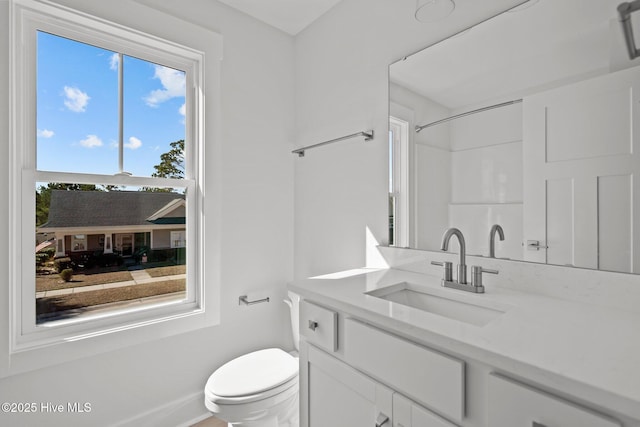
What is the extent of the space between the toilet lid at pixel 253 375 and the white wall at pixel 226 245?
1.17ft

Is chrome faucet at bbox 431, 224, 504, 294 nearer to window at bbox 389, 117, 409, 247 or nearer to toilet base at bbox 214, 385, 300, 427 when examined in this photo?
window at bbox 389, 117, 409, 247

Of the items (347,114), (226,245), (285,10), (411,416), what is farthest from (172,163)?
(411,416)

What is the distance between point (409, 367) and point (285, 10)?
2.06 m

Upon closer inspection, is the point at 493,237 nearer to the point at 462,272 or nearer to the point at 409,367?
the point at 462,272

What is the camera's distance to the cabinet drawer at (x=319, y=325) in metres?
1.03

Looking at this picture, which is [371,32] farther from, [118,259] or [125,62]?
[118,259]

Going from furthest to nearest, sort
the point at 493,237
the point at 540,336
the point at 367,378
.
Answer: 1. the point at 493,237
2. the point at 367,378
3. the point at 540,336

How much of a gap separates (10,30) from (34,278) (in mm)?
1069

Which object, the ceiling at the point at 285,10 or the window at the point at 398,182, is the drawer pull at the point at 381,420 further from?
the ceiling at the point at 285,10

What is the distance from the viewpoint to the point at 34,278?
140cm

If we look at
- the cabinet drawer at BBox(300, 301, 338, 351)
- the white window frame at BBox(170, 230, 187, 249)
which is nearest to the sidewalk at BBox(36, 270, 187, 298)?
the white window frame at BBox(170, 230, 187, 249)

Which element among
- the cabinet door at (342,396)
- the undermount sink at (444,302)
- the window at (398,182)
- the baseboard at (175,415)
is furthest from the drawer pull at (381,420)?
the baseboard at (175,415)

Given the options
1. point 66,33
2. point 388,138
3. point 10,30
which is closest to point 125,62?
point 66,33

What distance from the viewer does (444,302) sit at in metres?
1.11
